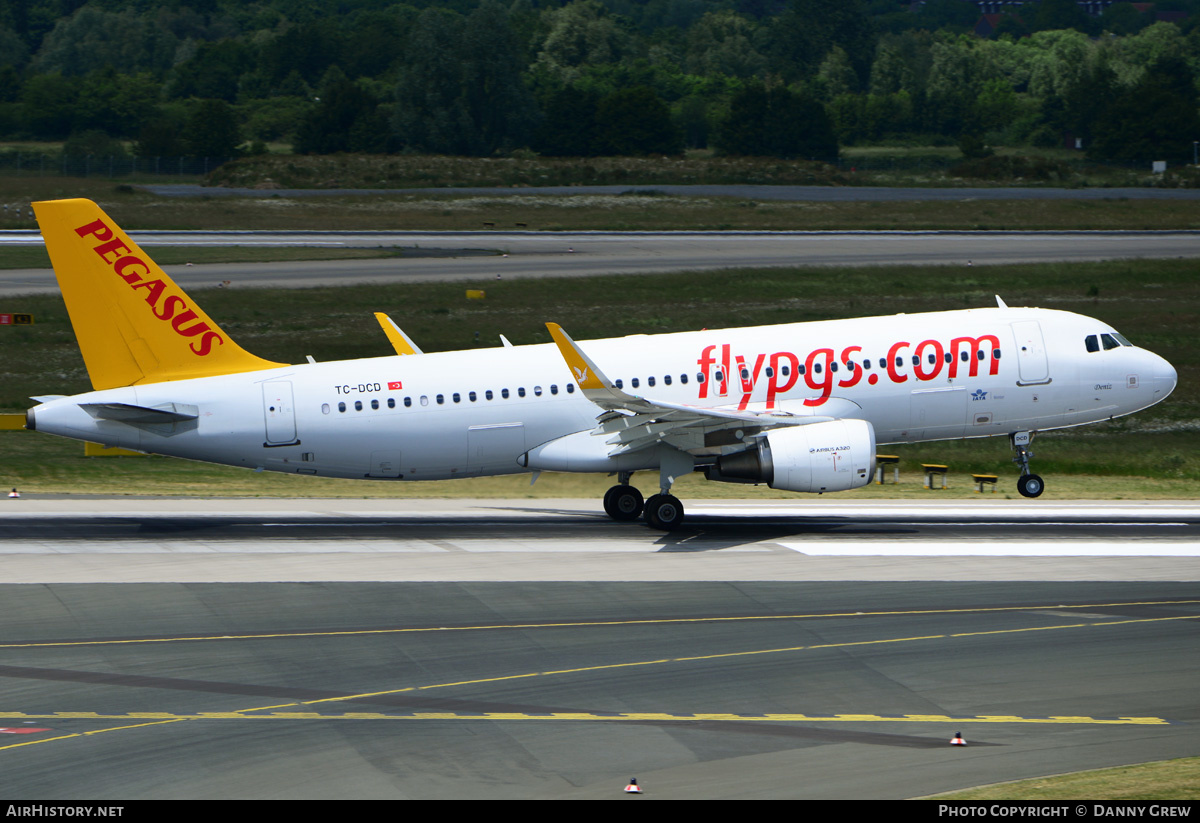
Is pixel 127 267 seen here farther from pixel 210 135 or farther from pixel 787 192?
pixel 210 135

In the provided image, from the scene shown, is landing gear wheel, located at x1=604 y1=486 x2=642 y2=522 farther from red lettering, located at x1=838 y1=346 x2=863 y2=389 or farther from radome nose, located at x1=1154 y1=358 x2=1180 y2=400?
radome nose, located at x1=1154 y1=358 x2=1180 y2=400

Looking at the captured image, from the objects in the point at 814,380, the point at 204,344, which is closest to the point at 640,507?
the point at 814,380

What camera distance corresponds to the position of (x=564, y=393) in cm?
3825

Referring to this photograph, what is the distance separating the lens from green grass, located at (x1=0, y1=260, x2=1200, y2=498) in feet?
160

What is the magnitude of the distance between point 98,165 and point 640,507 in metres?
114

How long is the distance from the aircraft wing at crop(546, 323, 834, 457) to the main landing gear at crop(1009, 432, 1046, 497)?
6.36 metres

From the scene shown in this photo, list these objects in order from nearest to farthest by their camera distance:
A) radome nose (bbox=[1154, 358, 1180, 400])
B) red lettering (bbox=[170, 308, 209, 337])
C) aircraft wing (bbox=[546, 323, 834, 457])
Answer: aircraft wing (bbox=[546, 323, 834, 457])
red lettering (bbox=[170, 308, 209, 337])
radome nose (bbox=[1154, 358, 1180, 400])

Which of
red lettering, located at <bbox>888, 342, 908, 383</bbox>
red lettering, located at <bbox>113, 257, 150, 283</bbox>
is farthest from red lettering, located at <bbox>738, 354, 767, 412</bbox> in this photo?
red lettering, located at <bbox>113, 257, 150, 283</bbox>

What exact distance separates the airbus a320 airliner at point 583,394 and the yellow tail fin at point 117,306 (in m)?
0.04

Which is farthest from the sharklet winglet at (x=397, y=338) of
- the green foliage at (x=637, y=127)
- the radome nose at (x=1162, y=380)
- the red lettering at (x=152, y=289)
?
the green foliage at (x=637, y=127)

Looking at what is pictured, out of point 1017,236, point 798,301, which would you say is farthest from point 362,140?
point 798,301

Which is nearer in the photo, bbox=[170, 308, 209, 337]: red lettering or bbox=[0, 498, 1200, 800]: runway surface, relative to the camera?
bbox=[0, 498, 1200, 800]: runway surface

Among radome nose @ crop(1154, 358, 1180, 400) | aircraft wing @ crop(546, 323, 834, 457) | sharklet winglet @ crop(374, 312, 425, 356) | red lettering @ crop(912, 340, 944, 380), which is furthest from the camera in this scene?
sharklet winglet @ crop(374, 312, 425, 356)

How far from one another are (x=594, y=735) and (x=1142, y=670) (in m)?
9.88
